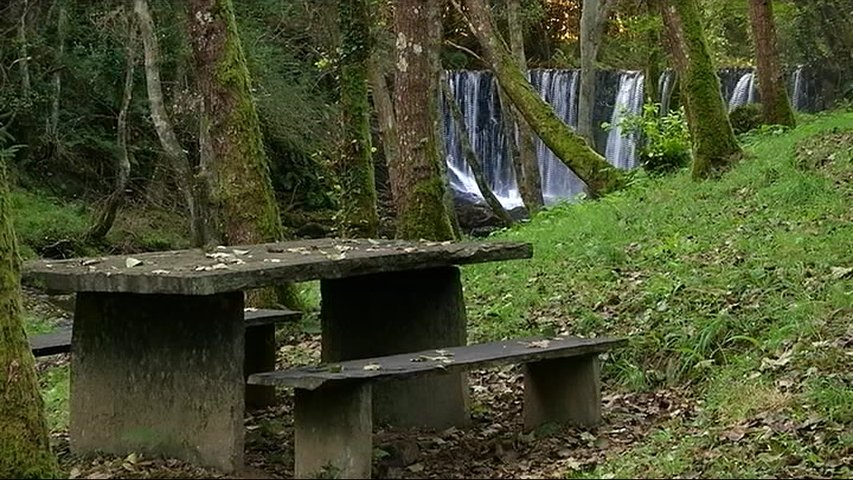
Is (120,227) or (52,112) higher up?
(52,112)

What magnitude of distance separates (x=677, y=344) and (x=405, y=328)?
187cm

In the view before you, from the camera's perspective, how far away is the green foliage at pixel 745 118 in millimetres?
19109

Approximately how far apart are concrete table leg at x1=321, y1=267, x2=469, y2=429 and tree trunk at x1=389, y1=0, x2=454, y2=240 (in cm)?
251

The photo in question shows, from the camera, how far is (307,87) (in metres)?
21.9

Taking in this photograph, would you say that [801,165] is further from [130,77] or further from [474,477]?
[130,77]

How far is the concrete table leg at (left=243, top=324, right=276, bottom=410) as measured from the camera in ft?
25.3

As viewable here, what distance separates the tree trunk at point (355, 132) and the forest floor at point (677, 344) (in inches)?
45.4

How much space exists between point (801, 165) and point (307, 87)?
37.2 ft

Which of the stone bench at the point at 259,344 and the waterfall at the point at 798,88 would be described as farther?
the waterfall at the point at 798,88

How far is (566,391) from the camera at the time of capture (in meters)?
6.67

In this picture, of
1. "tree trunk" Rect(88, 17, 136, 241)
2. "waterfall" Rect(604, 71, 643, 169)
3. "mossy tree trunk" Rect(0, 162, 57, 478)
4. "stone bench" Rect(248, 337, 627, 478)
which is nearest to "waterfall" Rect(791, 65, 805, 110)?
"waterfall" Rect(604, 71, 643, 169)

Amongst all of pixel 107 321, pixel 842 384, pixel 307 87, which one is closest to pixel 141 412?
pixel 107 321

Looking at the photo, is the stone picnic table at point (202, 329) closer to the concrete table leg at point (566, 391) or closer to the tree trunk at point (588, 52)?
the concrete table leg at point (566, 391)

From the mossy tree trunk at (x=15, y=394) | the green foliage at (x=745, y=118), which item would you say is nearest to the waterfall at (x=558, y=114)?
the green foliage at (x=745, y=118)
